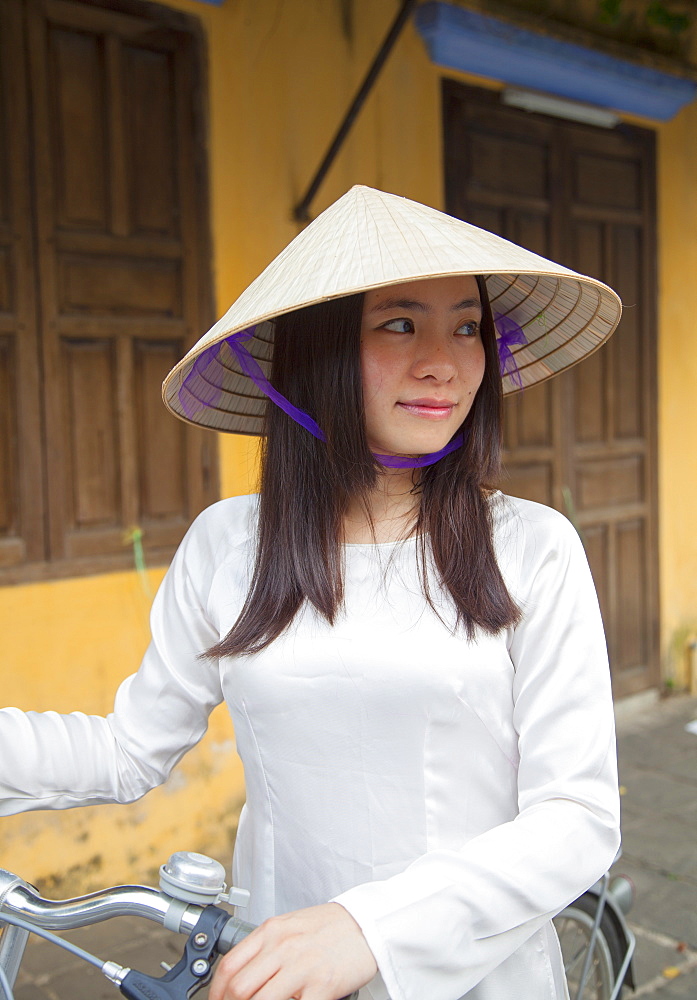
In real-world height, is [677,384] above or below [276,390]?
above

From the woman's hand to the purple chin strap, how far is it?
599 mm

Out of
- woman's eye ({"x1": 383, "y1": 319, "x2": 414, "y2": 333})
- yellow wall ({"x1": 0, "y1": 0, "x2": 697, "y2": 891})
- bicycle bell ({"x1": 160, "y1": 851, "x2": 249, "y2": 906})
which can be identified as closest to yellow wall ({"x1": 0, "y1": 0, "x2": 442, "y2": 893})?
yellow wall ({"x1": 0, "y1": 0, "x2": 697, "y2": 891})

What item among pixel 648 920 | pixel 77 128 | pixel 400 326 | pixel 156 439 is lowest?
pixel 648 920

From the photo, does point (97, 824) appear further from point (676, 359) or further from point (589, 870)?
point (676, 359)

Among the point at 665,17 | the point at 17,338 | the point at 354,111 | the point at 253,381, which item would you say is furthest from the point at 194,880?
the point at 665,17

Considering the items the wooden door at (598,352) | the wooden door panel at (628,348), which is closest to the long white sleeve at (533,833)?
the wooden door at (598,352)

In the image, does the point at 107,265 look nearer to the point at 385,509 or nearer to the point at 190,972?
the point at 385,509

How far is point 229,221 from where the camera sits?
130 inches

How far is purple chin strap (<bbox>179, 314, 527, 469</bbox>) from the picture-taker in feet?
4.29

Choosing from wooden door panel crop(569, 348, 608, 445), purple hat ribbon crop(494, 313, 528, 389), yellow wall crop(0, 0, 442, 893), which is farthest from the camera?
wooden door panel crop(569, 348, 608, 445)

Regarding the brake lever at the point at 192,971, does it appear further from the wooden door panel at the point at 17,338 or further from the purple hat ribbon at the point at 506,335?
the wooden door panel at the point at 17,338

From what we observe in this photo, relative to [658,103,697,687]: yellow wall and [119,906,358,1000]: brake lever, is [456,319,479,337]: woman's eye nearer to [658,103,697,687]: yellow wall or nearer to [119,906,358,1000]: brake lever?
[119,906,358,1000]: brake lever

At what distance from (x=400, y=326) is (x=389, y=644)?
16.2 inches

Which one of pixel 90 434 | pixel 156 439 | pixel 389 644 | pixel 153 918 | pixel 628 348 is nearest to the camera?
pixel 153 918
